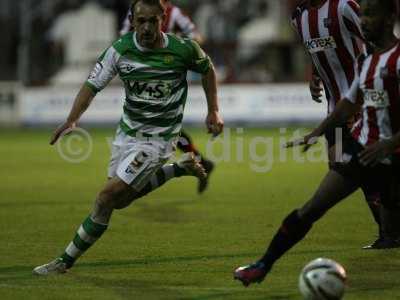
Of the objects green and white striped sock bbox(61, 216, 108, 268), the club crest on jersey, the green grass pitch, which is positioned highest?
the club crest on jersey

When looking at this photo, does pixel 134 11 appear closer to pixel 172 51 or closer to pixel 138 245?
pixel 172 51

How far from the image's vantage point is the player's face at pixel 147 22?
7172 millimetres

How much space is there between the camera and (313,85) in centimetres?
878

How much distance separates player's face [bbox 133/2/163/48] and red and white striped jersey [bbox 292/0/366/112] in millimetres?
1670

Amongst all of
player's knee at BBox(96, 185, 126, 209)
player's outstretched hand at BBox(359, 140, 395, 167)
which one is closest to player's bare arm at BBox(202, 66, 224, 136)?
player's knee at BBox(96, 185, 126, 209)

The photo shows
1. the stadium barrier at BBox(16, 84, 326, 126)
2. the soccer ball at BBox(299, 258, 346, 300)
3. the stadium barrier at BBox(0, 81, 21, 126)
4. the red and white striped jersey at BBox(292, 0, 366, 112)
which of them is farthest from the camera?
the stadium barrier at BBox(0, 81, 21, 126)

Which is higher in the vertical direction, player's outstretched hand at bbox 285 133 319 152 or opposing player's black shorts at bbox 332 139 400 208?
player's outstretched hand at bbox 285 133 319 152

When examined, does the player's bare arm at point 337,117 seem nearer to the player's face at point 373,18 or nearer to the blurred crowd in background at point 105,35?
the player's face at point 373,18

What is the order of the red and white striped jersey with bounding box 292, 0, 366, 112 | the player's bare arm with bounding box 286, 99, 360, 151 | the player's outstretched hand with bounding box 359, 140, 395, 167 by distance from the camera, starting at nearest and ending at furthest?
the player's outstretched hand with bounding box 359, 140, 395, 167 → the player's bare arm with bounding box 286, 99, 360, 151 → the red and white striped jersey with bounding box 292, 0, 366, 112

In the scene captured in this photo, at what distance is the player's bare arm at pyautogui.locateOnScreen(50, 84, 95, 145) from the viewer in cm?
716

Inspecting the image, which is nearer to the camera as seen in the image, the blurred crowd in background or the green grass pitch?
the green grass pitch

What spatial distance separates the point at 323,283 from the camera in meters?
5.96

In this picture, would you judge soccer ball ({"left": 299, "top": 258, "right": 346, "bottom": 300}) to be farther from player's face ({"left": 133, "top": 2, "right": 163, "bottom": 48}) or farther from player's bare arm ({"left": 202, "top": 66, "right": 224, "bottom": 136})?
player's face ({"left": 133, "top": 2, "right": 163, "bottom": 48})

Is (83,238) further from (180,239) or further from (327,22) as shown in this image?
(327,22)
